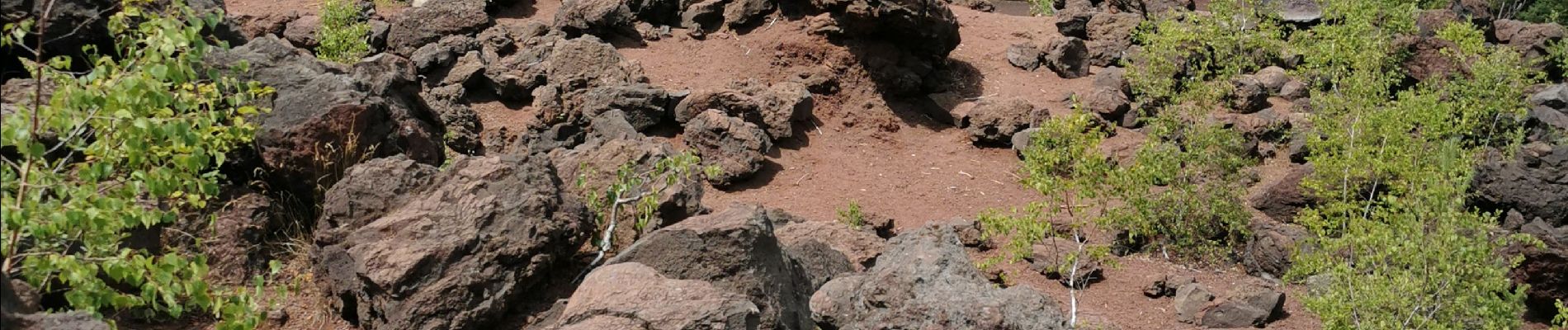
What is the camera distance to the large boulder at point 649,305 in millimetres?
6082

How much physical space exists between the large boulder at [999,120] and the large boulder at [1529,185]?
4.62 metres

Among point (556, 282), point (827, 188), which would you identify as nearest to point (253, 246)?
point (556, 282)

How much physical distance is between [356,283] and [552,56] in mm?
7795

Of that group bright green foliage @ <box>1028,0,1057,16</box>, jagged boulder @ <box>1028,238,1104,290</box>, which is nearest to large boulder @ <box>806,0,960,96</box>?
jagged boulder @ <box>1028,238,1104,290</box>

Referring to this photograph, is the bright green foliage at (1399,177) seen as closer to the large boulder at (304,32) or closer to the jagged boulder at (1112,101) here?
the jagged boulder at (1112,101)

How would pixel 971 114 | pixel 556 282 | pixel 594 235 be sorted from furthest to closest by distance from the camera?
pixel 971 114 → pixel 594 235 → pixel 556 282

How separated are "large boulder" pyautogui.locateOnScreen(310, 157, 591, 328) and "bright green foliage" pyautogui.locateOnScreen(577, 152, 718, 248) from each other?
22.6 inches

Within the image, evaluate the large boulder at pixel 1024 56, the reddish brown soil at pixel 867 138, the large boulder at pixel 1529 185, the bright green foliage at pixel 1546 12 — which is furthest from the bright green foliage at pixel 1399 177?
the bright green foliage at pixel 1546 12

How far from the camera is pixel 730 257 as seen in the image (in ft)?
24.5

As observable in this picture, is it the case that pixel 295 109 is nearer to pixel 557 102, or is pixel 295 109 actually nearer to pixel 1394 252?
pixel 557 102

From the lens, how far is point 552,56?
49.4ft

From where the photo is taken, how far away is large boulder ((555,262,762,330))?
608cm

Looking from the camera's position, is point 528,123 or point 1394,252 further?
point 528,123

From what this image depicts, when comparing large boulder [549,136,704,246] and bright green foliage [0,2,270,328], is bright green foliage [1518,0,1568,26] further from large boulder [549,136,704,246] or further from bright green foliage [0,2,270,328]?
bright green foliage [0,2,270,328]
